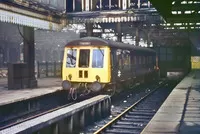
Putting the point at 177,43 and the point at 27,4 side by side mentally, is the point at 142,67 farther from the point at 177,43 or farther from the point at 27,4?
the point at 177,43

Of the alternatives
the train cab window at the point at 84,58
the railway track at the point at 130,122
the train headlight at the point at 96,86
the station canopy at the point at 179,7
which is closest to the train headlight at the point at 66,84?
the train cab window at the point at 84,58

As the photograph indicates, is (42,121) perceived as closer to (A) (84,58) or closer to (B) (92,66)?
(B) (92,66)

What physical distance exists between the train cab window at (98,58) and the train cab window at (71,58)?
0.99m

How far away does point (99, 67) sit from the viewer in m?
14.5

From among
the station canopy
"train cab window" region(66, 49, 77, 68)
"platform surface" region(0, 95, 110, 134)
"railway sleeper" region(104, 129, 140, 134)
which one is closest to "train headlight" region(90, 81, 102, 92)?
"train cab window" region(66, 49, 77, 68)

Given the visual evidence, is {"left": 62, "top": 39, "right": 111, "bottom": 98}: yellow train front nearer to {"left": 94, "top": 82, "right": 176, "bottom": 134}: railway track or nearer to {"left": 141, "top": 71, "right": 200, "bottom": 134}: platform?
{"left": 94, "top": 82, "right": 176, "bottom": 134}: railway track

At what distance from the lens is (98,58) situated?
14.6 meters

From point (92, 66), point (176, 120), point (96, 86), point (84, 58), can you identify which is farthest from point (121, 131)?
point (84, 58)

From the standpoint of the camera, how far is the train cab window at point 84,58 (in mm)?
14867

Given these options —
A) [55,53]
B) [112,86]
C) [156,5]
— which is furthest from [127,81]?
[55,53]

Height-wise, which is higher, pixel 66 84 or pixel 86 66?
pixel 86 66

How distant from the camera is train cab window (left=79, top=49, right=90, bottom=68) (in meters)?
14.9

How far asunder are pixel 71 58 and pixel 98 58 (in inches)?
55.5

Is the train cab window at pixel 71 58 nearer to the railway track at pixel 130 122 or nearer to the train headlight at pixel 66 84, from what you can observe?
the train headlight at pixel 66 84
